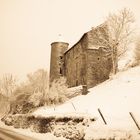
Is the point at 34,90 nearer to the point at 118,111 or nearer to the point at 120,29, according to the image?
the point at 120,29

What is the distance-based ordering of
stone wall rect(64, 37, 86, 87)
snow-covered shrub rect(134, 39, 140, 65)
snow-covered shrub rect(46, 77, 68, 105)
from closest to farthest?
1. snow-covered shrub rect(46, 77, 68, 105)
2. snow-covered shrub rect(134, 39, 140, 65)
3. stone wall rect(64, 37, 86, 87)

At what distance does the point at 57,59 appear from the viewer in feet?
186

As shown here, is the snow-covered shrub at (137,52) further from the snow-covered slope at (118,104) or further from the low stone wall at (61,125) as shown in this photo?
the low stone wall at (61,125)

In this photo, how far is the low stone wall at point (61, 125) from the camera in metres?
18.0

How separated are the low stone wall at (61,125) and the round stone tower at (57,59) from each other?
26.3 metres

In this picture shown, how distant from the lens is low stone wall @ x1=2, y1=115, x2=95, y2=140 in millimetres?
18000

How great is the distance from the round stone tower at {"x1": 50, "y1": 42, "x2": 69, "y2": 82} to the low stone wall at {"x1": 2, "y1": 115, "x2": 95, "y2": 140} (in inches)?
1035

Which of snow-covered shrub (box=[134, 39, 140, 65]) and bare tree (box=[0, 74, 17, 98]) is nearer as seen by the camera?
snow-covered shrub (box=[134, 39, 140, 65])

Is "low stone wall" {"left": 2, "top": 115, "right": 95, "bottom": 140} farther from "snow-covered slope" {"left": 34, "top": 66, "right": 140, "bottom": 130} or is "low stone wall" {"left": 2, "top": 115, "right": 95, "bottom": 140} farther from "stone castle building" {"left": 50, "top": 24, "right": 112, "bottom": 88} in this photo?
"stone castle building" {"left": 50, "top": 24, "right": 112, "bottom": 88}

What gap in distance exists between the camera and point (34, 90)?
4119cm

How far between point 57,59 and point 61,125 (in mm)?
36335

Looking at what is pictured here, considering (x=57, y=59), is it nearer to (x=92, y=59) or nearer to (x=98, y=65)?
(x=92, y=59)

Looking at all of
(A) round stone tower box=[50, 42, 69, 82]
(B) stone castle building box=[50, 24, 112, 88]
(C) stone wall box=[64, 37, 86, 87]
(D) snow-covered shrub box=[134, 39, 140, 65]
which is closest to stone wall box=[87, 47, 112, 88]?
(B) stone castle building box=[50, 24, 112, 88]

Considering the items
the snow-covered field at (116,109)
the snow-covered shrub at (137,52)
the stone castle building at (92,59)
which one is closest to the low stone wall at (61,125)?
the snow-covered field at (116,109)
